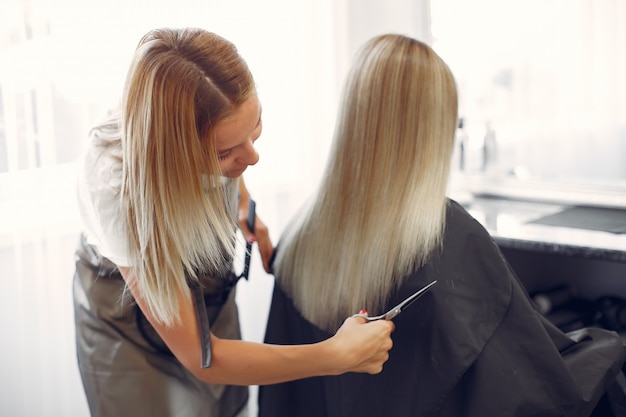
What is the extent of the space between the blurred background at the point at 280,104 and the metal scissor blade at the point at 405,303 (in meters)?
0.80

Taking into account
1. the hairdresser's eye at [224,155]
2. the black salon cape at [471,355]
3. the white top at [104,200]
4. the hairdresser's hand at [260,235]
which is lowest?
the black salon cape at [471,355]

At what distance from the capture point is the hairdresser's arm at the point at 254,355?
114 centimetres

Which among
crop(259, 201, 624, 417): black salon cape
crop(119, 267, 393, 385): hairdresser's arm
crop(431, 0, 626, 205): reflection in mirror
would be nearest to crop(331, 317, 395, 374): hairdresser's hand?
crop(119, 267, 393, 385): hairdresser's arm

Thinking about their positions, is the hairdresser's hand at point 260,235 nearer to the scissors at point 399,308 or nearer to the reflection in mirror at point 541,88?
the scissors at point 399,308

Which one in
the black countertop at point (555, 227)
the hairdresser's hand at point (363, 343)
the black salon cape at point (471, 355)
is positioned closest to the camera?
the hairdresser's hand at point (363, 343)

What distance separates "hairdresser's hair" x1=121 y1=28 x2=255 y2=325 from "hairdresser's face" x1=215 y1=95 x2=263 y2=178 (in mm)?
14

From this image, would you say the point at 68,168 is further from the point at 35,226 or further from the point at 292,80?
the point at 292,80

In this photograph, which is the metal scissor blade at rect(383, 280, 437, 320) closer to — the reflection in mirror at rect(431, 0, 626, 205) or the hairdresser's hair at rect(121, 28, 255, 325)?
the hairdresser's hair at rect(121, 28, 255, 325)

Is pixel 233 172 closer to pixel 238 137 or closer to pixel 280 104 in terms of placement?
pixel 238 137

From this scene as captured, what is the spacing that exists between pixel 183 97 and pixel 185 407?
0.64 meters

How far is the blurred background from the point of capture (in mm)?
1570

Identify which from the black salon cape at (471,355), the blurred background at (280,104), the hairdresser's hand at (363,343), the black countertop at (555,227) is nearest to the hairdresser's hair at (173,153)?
the hairdresser's hand at (363,343)

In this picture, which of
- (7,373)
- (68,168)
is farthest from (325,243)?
(7,373)

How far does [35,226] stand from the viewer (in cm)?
159
